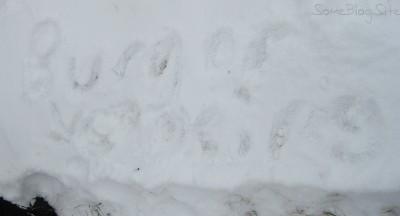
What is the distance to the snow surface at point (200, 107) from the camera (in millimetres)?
1647

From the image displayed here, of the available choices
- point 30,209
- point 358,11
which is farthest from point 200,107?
point 30,209

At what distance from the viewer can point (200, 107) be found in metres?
1.79

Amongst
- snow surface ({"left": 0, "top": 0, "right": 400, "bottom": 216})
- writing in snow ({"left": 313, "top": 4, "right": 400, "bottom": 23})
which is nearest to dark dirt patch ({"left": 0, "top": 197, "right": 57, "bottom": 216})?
snow surface ({"left": 0, "top": 0, "right": 400, "bottom": 216})

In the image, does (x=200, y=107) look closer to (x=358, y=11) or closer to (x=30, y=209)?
(x=358, y=11)

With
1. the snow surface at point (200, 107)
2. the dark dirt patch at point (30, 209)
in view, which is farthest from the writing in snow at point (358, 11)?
the dark dirt patch at point (30, 209)

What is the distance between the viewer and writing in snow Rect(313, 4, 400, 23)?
161cm

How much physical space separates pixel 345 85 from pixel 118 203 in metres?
1.16

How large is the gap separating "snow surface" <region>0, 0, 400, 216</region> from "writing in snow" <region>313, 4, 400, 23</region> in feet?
0.04

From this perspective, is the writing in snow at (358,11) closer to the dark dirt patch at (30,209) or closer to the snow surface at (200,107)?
the snow surface at (200,107)

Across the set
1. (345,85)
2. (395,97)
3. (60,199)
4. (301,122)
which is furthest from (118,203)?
(395,97)

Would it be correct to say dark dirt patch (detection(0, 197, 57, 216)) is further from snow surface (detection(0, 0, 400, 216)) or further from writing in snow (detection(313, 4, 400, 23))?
writing in snow (detection(313, 4, 400, 23))

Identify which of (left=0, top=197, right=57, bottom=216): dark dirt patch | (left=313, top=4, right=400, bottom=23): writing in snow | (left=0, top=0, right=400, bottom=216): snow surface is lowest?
(left=0, top=197, right=57, bottom=216): dark dirt patch

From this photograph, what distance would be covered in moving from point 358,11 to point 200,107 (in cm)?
78

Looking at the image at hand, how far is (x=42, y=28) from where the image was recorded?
77.0 inches
